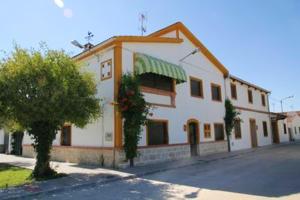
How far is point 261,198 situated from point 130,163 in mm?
7907

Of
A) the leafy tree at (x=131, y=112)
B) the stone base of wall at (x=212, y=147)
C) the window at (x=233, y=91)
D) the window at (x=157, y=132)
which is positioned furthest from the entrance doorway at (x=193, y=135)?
the window at (x=233, y=91)

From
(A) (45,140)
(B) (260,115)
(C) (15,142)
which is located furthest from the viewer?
(B) (260,115)

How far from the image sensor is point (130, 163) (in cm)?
1400

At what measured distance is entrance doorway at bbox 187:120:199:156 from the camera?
19250 mm

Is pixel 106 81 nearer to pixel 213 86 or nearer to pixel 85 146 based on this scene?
pixel 85 146

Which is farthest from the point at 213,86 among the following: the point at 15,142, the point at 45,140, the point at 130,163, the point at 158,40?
the point at 15,142

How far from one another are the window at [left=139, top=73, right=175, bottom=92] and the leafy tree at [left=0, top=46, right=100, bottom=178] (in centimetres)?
471

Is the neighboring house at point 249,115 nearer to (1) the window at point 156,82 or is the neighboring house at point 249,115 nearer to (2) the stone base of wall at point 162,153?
(2) the stone base of wall at point 162,153

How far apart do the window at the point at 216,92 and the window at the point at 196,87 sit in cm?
200

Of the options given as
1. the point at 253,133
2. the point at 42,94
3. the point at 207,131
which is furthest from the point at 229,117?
the point at 42,94

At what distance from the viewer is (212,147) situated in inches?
824

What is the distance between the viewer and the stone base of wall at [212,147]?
19728 mm

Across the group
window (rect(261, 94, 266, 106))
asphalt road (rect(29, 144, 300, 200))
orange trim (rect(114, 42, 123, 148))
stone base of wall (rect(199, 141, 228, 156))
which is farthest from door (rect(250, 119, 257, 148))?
orange trim (rect(114, 42, 123, 148))

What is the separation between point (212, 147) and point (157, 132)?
6.92 meters
